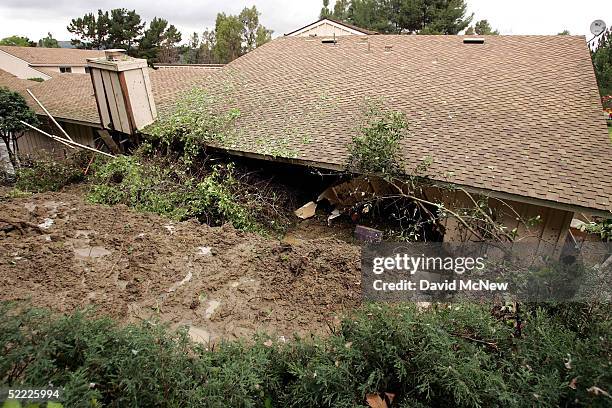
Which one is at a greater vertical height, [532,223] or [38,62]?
[38,62]

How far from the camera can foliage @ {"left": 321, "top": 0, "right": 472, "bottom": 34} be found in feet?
105

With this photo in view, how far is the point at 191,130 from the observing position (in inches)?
299

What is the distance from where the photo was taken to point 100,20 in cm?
4078

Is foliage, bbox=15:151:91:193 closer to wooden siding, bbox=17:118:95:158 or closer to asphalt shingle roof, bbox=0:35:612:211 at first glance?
wooden siding, bbox=17:118:95:158

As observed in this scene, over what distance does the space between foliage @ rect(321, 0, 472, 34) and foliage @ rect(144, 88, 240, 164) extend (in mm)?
30158

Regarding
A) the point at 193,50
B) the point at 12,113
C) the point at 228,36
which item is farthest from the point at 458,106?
the point at 193,50

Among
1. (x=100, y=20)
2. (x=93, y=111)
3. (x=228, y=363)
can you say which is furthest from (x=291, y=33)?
(x=100, y=20)

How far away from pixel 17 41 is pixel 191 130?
195ft

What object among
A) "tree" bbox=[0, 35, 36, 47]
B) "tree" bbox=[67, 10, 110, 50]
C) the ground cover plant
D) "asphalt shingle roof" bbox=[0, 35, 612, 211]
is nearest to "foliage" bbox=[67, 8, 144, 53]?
"tree" bbox=[67, 10, 110, 50]

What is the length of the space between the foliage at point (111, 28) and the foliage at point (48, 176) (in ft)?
123

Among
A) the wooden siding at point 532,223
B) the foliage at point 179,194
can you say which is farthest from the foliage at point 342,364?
the foliage at point 179,194

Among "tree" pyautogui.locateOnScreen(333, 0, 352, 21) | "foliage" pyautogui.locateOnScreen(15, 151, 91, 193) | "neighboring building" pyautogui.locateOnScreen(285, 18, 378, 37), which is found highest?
"tree" pyautogui.locateOnScreen(333, 0, 352, 21)

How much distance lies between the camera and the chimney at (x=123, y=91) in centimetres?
792

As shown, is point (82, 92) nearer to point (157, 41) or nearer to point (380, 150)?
point (380, 150)
